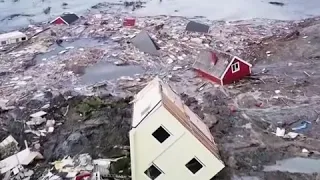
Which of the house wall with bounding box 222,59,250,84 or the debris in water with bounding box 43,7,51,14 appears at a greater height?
the house wall with bounding box 222,59,250,84

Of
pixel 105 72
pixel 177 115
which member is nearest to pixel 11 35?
pixel 105 72

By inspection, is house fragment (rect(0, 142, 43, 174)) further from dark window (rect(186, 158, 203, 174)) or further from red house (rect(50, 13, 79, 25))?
red house (rect(50, 13, 79, 25))

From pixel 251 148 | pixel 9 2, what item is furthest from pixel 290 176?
pixel 9 2

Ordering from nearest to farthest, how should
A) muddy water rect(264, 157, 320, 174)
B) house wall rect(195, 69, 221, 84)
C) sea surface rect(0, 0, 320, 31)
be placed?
muddy water rect(264, 157, 320, 174) < house wall rect(195, 69, 221, 84) < sea surface rect(0, 0, 320, 31)

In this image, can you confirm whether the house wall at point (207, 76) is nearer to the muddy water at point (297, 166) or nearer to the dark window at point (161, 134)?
the muddy water at point (297, 166)

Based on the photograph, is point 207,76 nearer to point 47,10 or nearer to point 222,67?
point 222,67

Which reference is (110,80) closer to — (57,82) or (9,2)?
(57,82)

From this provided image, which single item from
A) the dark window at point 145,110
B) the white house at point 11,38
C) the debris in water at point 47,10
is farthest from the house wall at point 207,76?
the debris in water at point 47,10

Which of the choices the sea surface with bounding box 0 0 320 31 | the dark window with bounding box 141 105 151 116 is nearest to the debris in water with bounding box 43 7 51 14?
the sea surface with bounding box 0 0 320 31

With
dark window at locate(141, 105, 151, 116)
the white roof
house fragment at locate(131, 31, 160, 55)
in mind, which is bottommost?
the white roof
